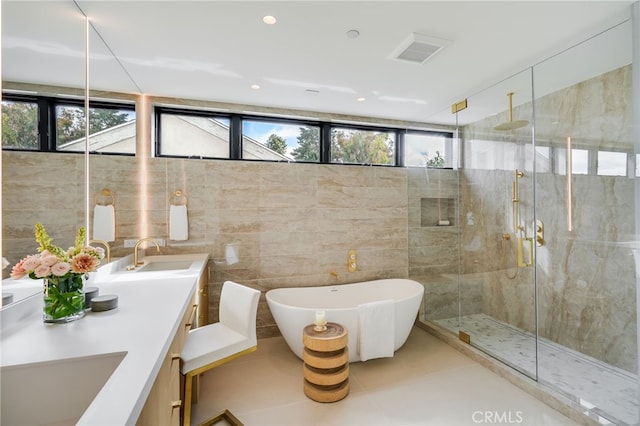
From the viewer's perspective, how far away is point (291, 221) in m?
3.35

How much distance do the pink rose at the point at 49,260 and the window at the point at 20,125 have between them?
47 cm

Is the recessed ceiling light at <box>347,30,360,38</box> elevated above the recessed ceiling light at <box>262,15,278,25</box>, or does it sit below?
below

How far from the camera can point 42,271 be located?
4.01ft

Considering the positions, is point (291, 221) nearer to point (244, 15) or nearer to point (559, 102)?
point (244, 15)

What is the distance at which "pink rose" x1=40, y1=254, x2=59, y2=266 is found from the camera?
123cm

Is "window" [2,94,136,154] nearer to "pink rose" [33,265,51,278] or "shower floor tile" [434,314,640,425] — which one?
"pink rose" [33,265,51,278]

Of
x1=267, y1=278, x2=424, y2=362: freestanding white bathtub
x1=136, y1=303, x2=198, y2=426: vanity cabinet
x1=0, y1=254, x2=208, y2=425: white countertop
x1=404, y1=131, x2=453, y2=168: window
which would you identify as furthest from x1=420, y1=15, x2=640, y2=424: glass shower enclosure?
x1=0, y1=254, x2=208, y2=425: white countertop

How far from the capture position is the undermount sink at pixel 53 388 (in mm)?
890

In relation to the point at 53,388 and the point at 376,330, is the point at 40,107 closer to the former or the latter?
the point at 53,388

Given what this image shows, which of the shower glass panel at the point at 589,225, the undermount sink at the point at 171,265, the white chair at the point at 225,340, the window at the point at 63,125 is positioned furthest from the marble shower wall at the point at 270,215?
the shower glass panel at the point at 589,225

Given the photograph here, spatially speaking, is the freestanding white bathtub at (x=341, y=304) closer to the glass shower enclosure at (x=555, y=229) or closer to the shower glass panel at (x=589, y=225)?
the glass shower enclosure at (x=555, y=229)

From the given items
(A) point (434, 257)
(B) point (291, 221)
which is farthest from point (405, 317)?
(B) point (291, 221)

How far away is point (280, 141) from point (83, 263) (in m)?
2.48

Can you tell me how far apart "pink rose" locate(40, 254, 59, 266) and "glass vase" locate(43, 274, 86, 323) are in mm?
74
